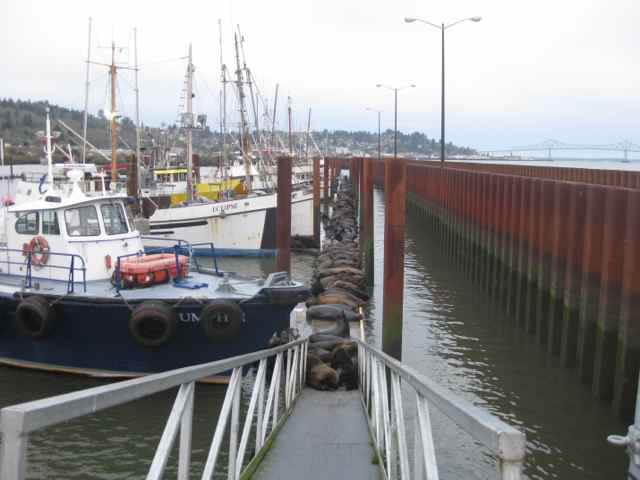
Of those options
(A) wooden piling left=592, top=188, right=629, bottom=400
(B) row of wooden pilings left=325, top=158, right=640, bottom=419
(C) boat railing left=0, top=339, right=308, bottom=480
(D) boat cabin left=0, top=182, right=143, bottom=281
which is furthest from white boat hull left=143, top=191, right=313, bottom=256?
(C) boat railing left=0, top=339, right=308, bottom=480

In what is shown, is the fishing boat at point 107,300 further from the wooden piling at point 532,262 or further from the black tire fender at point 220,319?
the wooden piling at point 532,262

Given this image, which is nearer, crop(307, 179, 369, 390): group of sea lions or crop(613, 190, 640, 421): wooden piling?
crop(613, 190, 640, 421): wooden piling

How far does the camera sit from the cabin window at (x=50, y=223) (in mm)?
12930

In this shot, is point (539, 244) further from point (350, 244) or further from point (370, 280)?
point (350, 244)

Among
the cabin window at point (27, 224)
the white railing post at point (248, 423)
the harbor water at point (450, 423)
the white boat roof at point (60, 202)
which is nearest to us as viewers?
the white railing post at point (248, 423)

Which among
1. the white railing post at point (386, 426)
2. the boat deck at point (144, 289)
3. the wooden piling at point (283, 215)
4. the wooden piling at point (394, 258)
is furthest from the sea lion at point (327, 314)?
the white railing post at point (386, 426)

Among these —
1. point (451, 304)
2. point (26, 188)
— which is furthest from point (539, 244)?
point (26, 188)

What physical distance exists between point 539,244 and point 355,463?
941cm

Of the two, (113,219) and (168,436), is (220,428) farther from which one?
(113,219)

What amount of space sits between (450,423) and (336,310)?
5.17 m

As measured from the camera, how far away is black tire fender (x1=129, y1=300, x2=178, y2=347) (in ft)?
35.8

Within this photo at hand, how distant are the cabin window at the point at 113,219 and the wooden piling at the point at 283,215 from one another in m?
4.19

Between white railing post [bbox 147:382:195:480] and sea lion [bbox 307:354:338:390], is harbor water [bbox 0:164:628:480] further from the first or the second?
white railing post [bbox 147:382:195:480]

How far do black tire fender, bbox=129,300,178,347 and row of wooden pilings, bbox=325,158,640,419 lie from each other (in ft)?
13.0
